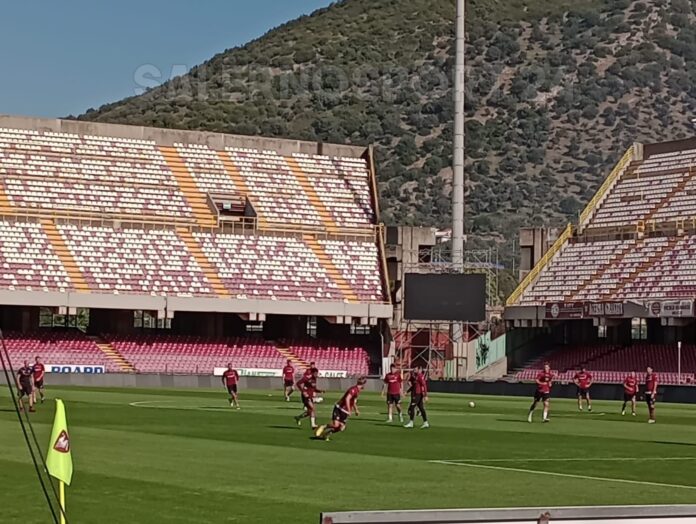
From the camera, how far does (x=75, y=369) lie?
7519 centimetres

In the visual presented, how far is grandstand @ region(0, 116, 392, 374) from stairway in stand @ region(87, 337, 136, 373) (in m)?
0.10

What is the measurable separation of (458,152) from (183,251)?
17.7 m

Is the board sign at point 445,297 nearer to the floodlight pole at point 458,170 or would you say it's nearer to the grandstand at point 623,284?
the floodlight pole at point 458,170

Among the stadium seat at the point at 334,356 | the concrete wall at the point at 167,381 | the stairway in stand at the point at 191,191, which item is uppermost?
the stairway in stand at the point at 191,191

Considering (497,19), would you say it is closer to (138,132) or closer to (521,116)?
(521,116)

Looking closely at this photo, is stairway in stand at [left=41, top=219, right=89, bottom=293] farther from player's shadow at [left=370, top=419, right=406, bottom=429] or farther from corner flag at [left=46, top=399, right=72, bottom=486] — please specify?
corner flag at [left=46, top=399, right=72, bottom=486]

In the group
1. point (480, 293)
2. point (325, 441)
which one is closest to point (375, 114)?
point (480, 293)

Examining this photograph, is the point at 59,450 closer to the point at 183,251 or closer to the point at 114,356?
the point at 114,356

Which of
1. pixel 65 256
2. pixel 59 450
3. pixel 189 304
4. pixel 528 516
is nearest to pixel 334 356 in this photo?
pixel 189 304

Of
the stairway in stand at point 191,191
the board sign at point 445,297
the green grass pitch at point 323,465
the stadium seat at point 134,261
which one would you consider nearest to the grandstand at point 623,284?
the board sign at point 445,297

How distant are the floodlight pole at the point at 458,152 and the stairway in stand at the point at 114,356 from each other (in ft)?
65.7

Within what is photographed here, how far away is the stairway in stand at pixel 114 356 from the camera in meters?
77.7

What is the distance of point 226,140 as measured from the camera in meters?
94.7

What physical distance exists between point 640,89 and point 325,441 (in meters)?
145
